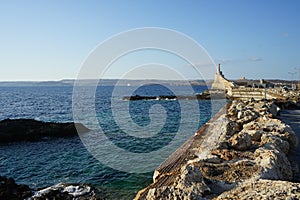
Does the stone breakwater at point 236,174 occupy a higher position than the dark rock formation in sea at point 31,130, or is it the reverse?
the stone breakwater at point 236,174

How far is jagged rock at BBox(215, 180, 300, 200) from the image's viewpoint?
3549mm

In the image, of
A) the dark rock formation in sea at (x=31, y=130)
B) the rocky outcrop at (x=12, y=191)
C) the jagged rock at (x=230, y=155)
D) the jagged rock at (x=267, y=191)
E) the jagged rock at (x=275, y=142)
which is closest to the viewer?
the jagged rock at (x=267, y=191)

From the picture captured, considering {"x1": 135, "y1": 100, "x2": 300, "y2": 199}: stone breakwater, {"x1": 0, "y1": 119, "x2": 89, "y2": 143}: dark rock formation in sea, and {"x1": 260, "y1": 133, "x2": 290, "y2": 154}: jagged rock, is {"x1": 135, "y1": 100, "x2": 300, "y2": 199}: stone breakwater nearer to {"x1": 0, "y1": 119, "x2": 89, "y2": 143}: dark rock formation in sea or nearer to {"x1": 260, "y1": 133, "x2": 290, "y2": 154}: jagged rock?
{"x1": 260, "y1": 133, "x2": 290, "y2": 154}: jagged rock

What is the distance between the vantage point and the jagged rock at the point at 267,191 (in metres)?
3.55

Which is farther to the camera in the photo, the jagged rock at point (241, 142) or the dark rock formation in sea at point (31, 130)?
the dark rock formation in sea at point (31, 130)

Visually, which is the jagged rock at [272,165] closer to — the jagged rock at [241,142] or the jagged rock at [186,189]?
the jagged rock at [241,142]

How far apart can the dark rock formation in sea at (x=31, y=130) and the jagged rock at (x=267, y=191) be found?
66.5 ft

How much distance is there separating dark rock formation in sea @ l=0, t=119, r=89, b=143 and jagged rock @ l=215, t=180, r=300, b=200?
20.3 m

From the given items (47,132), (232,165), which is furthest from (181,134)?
(232,165)

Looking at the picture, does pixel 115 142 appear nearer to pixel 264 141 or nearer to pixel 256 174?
pixel 264 141

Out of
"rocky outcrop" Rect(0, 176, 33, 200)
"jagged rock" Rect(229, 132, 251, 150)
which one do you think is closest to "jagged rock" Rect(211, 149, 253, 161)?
"jagged rock" Rect(229, 132, 251, 150)

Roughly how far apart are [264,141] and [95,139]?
→ 14.2 m

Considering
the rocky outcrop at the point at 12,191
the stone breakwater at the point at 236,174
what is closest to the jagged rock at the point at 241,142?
the stone breakwater at the point at 236,174

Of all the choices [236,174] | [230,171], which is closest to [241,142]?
[230,171]
